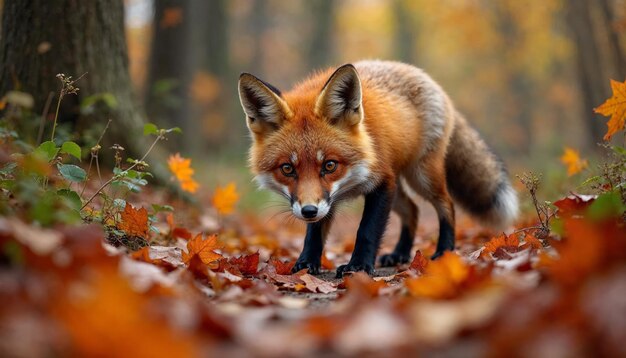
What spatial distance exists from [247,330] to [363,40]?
42732 millimetres

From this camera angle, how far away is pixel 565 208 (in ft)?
10.8

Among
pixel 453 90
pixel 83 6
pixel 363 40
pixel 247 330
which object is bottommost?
pixel 453 90

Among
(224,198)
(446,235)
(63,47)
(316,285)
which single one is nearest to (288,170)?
(316,285)

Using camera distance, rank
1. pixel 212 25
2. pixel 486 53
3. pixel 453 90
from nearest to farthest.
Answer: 1. pixel 212 25
2. pixel 486 53
3. pixel 453 90

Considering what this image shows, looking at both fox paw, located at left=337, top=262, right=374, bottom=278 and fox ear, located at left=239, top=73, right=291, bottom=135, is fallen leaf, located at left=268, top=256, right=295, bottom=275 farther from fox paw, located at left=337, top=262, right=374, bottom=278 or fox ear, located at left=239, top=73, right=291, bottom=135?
fox ear, located at left=239, top=73, right=291, bottom=135

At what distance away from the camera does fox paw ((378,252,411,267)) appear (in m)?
5.11

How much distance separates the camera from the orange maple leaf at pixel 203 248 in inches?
135

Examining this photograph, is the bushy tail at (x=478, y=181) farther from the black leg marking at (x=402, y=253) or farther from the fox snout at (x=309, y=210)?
the fox snout at (x=309, y=210)

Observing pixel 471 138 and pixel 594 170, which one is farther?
pixel 471 138

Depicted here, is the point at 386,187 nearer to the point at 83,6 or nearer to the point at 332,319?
the point at 332,319

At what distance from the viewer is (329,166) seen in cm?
406

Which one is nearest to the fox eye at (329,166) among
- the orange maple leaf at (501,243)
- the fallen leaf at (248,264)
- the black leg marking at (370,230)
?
the black leg marking at (370,230)

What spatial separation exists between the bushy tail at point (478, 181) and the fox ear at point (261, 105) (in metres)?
1.99

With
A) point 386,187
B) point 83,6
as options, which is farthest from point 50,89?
point 386,187
